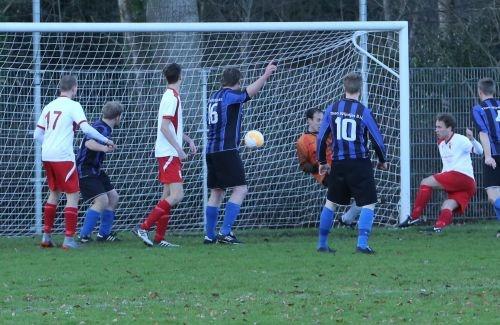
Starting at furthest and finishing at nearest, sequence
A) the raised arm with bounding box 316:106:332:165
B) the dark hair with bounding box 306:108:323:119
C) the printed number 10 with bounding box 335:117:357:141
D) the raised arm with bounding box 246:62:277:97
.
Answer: the dark hair with bounding box 306:108:323:119 → the raised arm with bounding box 246:62:277:97 → the raised arm with bounding box 316:106:332:165 → the printed number 10 with bounding box 335:117:357:141

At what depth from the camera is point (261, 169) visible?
15.0 metres

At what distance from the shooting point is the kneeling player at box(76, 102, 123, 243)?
42.4 ft

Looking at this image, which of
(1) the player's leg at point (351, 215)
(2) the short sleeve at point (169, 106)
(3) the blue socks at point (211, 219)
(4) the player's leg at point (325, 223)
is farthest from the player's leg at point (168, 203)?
(1) the player's leg at point (351, 215)

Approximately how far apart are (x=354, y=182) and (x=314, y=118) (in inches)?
104

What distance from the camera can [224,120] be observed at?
12492 mm

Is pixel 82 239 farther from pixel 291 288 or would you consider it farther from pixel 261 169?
pixel 291 288

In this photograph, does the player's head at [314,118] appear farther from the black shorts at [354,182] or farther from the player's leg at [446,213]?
the black shorts at [354,182]

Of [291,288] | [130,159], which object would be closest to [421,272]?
[291,288]

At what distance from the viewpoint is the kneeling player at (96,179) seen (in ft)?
42.4

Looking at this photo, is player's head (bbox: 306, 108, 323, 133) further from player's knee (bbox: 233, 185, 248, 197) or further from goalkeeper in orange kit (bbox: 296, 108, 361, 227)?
player's knee (bbox: 233, 185, 248, 197)

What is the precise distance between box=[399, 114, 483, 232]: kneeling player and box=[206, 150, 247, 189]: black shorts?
2.53m

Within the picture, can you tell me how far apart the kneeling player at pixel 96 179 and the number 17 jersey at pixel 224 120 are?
116cm

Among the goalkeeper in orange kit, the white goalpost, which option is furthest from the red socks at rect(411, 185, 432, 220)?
the goalkeeper in orange kit

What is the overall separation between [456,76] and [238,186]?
182 inches
